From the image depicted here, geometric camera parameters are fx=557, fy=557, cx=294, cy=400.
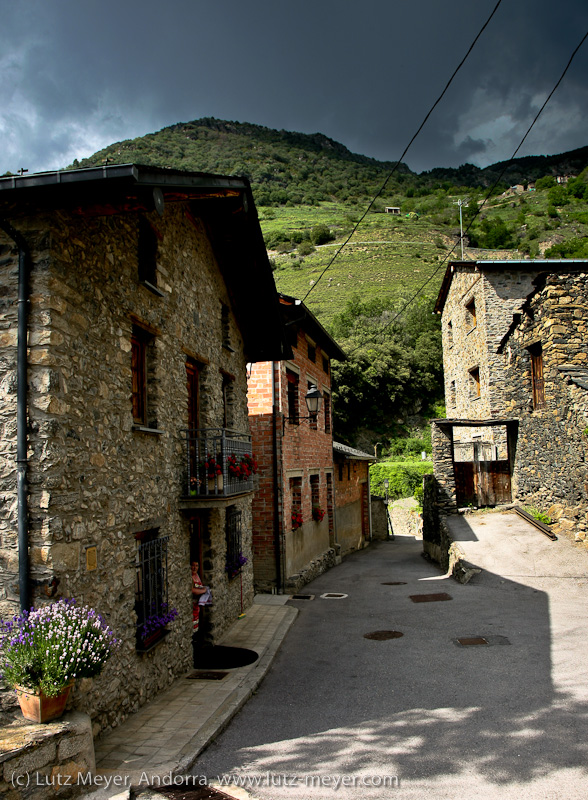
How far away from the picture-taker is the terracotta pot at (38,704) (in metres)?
3.88

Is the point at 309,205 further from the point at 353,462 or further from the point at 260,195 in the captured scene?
the point at 353,462

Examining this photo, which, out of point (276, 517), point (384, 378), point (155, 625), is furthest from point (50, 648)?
point (384, 378)

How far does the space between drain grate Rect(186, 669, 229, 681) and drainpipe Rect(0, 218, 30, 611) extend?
11.3ft

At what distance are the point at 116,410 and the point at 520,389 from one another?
1365 centimetres

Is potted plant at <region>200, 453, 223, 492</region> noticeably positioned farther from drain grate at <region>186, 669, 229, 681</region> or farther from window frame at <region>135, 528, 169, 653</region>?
drain grate at <region>186, 669, 229, 681</region>

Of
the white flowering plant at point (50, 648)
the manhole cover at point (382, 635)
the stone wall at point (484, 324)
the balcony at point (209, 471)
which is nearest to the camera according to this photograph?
the white flowering plant at point (50, 648)

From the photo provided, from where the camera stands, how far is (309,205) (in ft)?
281

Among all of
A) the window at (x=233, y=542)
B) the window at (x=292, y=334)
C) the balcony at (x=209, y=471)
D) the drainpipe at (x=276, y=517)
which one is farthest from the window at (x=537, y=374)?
the balcony at (x=209, y=471)

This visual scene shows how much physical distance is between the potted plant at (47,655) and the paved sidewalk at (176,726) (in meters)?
0.85

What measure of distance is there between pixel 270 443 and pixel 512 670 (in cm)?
728

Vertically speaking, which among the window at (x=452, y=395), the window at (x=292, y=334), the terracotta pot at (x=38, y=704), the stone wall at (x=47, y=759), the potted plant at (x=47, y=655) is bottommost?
the stone wall at (x=47, y=759)

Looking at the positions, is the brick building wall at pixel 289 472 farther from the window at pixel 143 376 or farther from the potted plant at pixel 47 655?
the potted plant at pixel 47 655

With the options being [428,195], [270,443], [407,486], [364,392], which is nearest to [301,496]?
[270,443]

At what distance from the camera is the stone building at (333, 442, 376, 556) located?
20.2 metres
